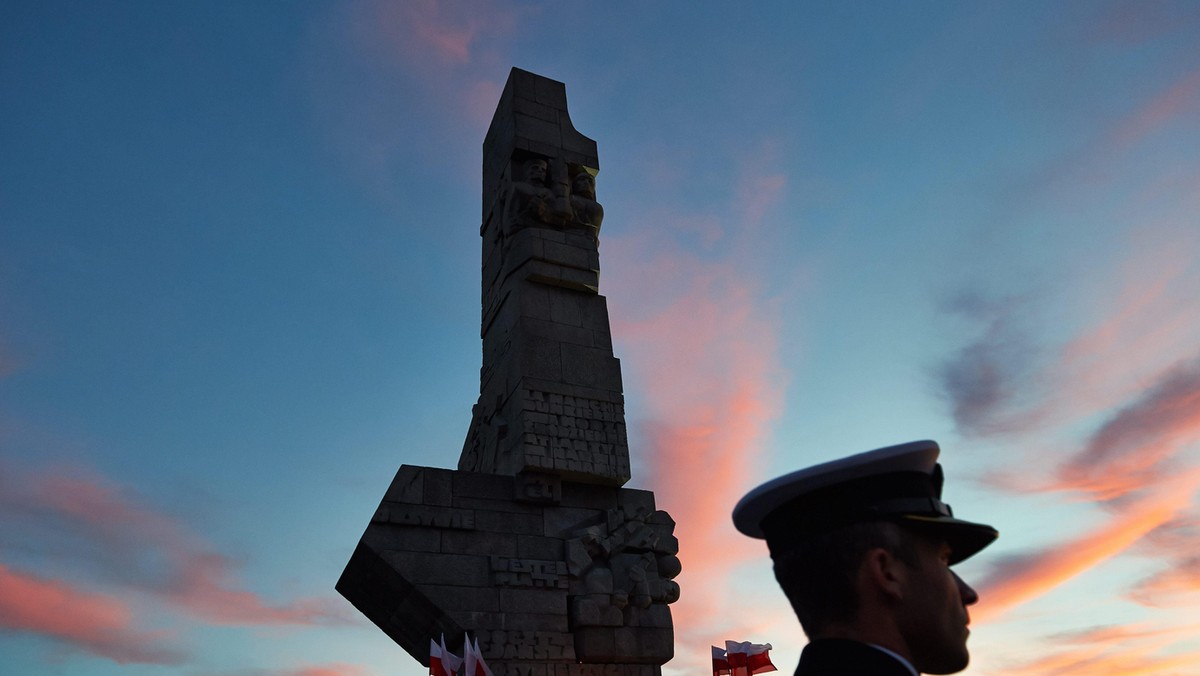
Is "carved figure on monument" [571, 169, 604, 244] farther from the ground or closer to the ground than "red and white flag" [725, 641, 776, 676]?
farther from the ground

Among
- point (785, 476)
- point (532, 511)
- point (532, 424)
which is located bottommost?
point (785, 476)

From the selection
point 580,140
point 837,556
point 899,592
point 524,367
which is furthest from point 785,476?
point 580,140

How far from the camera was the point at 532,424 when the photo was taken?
9.91m

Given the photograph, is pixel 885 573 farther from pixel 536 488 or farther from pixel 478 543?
pixel 536 488

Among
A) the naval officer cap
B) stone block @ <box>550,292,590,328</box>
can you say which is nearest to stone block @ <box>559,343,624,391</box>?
stone block @ <box>550,292,590,328</box>

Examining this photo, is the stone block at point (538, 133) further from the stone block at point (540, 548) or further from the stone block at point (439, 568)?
the stone block at point (439, 568)

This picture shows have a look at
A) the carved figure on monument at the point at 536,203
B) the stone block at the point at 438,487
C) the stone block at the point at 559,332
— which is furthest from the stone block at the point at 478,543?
the carved figure on monument at the point at 536,203

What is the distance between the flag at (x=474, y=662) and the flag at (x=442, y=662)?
0.43 ft

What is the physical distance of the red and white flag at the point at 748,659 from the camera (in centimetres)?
1029

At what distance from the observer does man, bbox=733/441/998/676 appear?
238 centimetres

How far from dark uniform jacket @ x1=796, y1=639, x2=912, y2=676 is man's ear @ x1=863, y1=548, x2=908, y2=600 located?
0.54 feet

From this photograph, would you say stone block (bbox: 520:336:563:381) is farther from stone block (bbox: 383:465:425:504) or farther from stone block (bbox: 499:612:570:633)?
stone block (bbox: 499:612:570:633)

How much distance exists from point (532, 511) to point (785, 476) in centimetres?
736

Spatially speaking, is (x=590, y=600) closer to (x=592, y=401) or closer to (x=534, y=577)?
(x=534, y=577)
